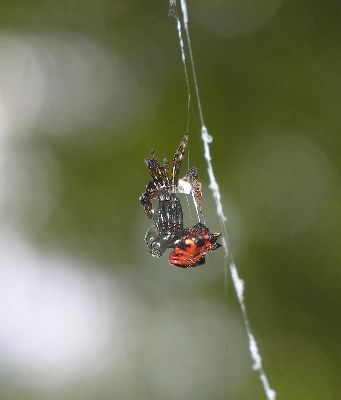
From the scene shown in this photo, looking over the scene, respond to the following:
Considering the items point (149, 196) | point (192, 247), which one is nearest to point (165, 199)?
point (149, 196)

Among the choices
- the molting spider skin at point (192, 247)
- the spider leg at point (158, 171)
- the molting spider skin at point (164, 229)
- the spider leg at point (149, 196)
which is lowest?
the molting spider skin at point (192, 247)

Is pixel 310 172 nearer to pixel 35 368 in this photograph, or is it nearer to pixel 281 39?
pixel 281 39

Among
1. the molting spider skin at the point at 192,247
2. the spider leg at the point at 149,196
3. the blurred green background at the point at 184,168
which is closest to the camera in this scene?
the molting spider skin at the point at 192,247

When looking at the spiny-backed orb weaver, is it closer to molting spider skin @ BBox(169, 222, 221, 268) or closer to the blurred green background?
molting spider skin @ BBox(169, 222, 221, 268)


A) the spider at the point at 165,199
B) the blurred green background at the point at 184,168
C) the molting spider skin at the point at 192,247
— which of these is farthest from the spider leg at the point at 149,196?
the blurred green background at the point at 184,168

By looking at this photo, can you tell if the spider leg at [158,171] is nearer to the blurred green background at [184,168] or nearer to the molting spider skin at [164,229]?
the molting spider skin at [164,229]

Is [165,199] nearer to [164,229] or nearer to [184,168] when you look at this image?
[164,229]

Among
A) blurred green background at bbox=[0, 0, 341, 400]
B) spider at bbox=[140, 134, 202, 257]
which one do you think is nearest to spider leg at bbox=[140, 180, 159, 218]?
spider at bbox=[140, 134, 202, 257]
